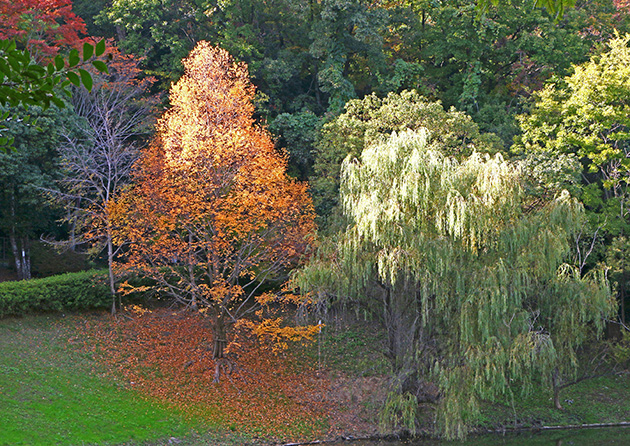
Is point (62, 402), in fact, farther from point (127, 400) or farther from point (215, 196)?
point (215, 196)

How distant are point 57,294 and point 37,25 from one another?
9.69 meters

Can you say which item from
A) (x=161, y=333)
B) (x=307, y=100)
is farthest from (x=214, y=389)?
(x=307, y=100)

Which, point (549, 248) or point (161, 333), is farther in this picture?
point (161, 333)

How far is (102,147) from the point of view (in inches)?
918

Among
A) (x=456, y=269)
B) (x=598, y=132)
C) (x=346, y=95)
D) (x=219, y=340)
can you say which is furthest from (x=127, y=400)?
(x=598, y=132)

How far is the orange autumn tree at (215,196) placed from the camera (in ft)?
63.7

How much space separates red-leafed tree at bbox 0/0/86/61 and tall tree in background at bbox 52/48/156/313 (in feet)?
5.93

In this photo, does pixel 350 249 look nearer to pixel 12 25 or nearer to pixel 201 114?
pixel 201 114

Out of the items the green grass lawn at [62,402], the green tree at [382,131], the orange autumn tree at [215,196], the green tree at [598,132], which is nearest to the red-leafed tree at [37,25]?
the orange autumn tree at [215,196]

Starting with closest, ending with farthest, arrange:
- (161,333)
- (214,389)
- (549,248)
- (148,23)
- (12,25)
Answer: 1. (549,248)
2. (214,389)
3. (12,25)
4. (161,333)
5. (148,23)

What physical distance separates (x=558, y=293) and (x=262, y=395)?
9.22m

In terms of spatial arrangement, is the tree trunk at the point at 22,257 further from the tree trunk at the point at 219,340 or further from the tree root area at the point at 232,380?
the tree trunk at the point at 219,340

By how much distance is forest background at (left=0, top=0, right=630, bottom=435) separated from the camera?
2316 centimetres

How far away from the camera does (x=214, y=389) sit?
19469 millimetres
